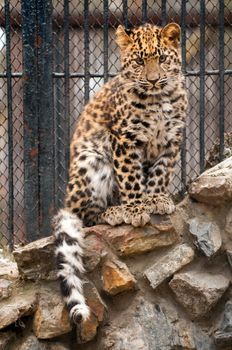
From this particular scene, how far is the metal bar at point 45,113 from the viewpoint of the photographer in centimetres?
621

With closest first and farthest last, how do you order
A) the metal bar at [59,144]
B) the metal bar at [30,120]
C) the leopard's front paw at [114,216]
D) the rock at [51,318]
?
the rock at [51,318] → the leopard's front paw at [114,216] → the metal bar at [30,120] → the metal bar at [59,144]

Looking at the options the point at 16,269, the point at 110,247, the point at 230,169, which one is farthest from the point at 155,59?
the point at 16,269

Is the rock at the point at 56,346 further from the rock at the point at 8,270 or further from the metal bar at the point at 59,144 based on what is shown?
the metal bar at the point at 59,144

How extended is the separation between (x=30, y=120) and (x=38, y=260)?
115cm

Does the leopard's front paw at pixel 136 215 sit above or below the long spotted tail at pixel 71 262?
above

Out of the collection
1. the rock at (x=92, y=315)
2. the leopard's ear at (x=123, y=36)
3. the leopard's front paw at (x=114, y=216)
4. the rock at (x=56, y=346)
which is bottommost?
the rock at (x=56, y=346)

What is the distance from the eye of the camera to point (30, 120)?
6.25 m

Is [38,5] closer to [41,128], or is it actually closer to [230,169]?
[41,128]

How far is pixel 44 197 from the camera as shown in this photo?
6.28 meters

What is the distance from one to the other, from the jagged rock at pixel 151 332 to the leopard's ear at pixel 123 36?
1597mm

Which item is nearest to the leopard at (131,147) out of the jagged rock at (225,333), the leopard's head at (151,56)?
the leopard's head at (151,56)

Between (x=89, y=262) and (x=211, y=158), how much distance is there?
1687mm

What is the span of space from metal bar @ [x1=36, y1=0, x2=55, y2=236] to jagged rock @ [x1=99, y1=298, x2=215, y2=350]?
41.0 inches

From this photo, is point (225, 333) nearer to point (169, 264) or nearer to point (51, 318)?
point (169, 264)
